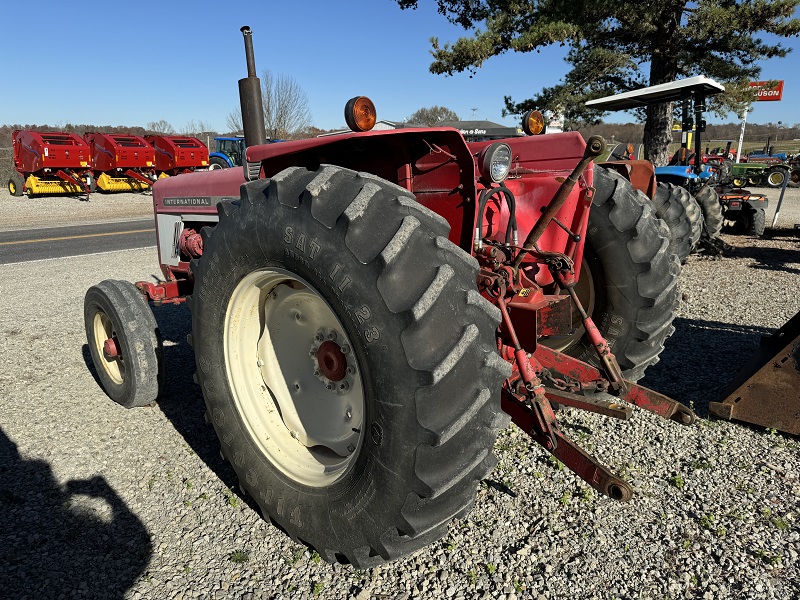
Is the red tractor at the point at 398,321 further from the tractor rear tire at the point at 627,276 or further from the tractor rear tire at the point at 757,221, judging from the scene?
the tractor rear tire at the point at 757,221

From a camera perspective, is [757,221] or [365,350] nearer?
[365,350]

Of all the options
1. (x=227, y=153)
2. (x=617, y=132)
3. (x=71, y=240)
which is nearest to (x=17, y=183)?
(x=227, y=153)

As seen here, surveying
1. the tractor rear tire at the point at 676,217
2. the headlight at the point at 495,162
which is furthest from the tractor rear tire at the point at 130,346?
the tractor rear tire at the point at 676,217

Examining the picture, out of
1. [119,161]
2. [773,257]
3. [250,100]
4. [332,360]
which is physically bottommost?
[773,257]

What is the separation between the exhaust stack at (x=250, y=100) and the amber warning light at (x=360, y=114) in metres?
1.85

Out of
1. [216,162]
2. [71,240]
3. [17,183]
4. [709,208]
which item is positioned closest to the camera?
[709,208]

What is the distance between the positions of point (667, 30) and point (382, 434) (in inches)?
543

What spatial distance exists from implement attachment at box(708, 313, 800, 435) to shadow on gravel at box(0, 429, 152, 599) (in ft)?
9.64

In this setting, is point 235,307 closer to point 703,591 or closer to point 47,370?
point 703,591

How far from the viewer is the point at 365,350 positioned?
1610mm

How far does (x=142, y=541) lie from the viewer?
2.21m

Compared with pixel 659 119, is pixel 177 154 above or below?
below

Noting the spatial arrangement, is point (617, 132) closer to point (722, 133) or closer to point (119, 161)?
point (722, 133)

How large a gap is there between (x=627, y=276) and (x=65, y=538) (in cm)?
288
